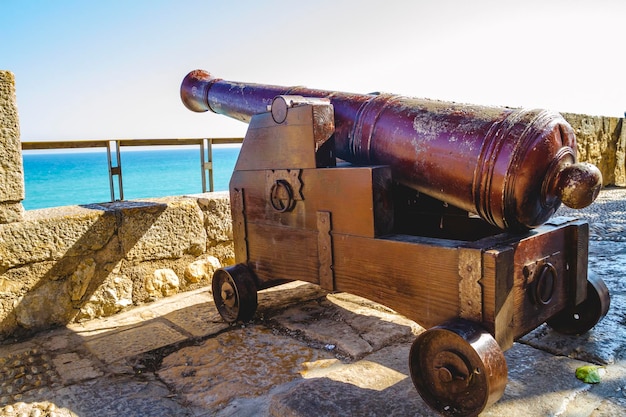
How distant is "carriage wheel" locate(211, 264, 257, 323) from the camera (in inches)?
119

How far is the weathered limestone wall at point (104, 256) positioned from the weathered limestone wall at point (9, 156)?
0.11 m

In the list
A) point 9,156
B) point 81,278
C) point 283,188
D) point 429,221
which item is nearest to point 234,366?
point 283,188

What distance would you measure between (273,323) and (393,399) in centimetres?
119

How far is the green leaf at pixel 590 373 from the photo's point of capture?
2.10 m

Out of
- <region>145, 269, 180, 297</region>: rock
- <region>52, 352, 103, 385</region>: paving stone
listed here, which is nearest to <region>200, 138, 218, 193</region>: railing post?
<region>145, 269, 180, 297</region>: rock

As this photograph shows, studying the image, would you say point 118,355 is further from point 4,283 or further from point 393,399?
point 393,399

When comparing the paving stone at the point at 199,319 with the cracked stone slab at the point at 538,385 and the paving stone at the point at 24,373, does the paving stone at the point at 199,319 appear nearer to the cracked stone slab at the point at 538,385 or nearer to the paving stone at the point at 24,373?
the paving stone at the point at 24,373

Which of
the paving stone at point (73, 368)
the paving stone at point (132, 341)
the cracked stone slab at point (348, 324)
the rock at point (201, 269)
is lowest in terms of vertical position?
the paving stone at point (132, 341)

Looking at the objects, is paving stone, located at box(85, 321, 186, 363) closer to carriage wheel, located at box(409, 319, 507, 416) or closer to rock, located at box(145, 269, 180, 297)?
rock, located at box(145, 269, 180, 297)

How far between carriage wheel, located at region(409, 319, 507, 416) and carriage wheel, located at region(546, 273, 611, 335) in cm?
99

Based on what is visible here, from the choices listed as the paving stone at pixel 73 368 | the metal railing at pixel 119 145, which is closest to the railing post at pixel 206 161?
the metal railing at pixel 119 145

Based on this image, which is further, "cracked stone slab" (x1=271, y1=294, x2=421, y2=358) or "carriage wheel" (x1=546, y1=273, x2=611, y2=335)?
"cracked stone slab" (x1=271, y1=294, x2=421, y2=358)

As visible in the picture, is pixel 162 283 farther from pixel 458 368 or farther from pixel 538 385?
pixel 538 385

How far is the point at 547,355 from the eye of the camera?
2396 mm
